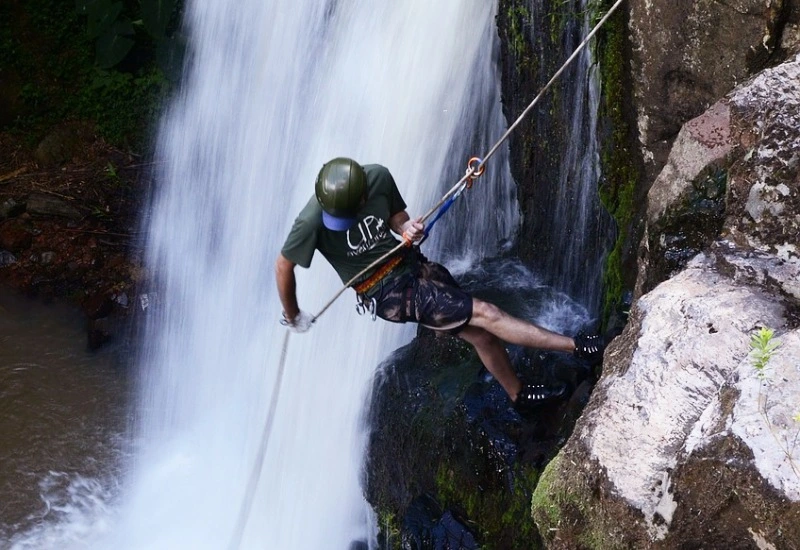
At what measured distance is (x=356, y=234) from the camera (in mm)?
4527

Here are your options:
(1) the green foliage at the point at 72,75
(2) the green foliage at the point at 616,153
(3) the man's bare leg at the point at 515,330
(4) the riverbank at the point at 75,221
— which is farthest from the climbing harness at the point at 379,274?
(1) the green foliage at the point at 72,75

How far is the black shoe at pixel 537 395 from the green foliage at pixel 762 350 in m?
2.17

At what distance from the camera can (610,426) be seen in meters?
3.04

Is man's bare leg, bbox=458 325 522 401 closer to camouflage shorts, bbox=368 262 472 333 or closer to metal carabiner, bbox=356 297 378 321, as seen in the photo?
camouflage shorts, bbox=368 262 472 333

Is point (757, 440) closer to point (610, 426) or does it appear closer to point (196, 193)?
point (610, 426)

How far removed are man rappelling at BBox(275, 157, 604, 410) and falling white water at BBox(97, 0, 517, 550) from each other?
4.57ft

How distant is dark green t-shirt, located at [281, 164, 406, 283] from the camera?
14.5ft

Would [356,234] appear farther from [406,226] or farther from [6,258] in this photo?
[6,258]

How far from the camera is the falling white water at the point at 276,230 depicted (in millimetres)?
6574

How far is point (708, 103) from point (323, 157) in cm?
370

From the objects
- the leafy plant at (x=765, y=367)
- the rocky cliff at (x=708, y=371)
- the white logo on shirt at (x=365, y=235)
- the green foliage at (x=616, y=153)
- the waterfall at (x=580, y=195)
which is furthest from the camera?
the waterfall at (x=580, y=195)

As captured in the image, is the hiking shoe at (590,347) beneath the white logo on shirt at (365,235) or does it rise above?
beneath

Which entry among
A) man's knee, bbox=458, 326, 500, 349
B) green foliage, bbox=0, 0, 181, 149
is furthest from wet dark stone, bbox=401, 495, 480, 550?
green foliage, bbox=0, 0, 181, 149

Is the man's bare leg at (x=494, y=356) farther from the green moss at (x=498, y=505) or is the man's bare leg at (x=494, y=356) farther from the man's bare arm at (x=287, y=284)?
the man's bare arm at (x=287, y=284)
